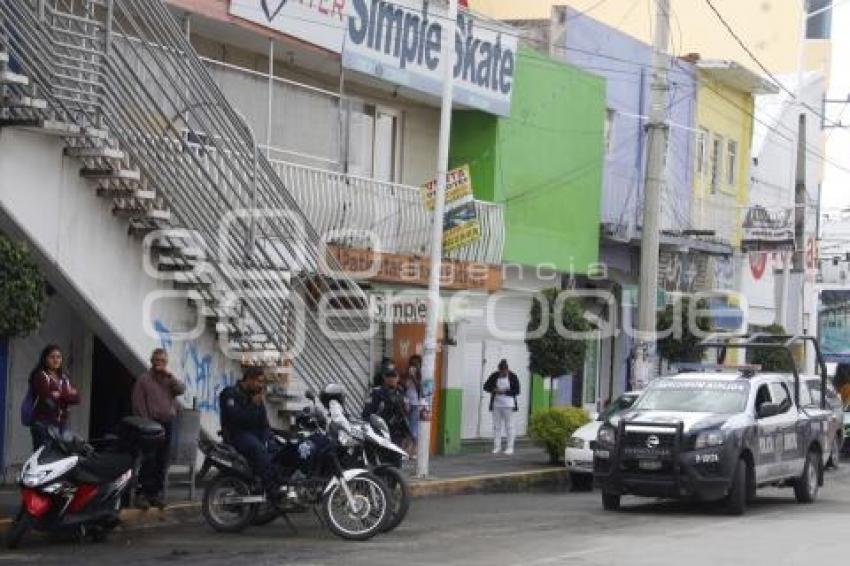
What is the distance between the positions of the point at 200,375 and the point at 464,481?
512 cm

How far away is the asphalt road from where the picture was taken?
13.1m

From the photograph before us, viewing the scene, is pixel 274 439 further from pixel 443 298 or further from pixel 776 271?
pixel 776 271

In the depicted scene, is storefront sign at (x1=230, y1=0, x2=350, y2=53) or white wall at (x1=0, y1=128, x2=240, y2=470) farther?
storefront sign at (x1=230, y1=0, x2=350, y2=53)

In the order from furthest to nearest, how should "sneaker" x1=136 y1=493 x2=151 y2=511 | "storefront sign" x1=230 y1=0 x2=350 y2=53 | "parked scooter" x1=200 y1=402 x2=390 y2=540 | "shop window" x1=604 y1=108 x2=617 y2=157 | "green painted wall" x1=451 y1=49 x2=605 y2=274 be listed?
"shop window" x1=604 y1=108 x2=617 y2=157, "green painted wall" x1=451 y1=49 x2=605 y2=274, "storefront sign" x1=230 y1=0 x2=350 y2=53, "sneaker" x1=136 y1=493 x2=151 y2=511, "parked scooter" x1=200 y1=402 x2=390 y2=540

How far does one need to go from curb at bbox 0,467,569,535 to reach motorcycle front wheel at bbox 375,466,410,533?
247cm

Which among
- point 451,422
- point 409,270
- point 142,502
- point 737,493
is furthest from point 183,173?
point 451,422

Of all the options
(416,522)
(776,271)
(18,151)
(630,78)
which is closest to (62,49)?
(18,151)

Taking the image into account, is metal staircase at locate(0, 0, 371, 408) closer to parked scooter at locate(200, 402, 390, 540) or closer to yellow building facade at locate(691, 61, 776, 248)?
parked scooter at locate(200, 402, 390, 540)

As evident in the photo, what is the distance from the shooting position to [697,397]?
19.0 metres

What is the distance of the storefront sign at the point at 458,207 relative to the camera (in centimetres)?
2061

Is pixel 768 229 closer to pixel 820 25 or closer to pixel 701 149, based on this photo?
pixel 701 149

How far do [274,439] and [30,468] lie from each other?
2619 mm

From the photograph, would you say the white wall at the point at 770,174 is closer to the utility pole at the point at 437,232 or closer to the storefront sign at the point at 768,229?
the storefront sign at the point at 768,229

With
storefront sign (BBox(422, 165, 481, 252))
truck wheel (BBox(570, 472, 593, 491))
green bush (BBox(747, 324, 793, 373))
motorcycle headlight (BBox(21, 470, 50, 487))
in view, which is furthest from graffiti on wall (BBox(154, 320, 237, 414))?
green bush (BBox(747, 324, 793, 373))
